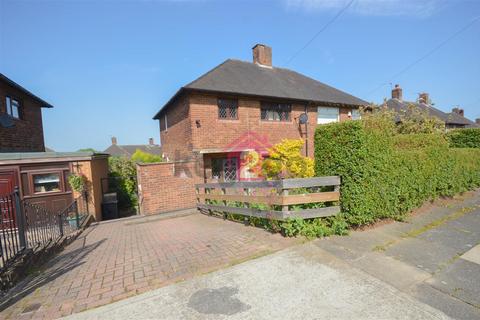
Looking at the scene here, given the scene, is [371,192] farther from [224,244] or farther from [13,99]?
[13,99]

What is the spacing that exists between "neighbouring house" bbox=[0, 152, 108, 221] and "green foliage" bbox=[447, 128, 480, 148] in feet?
60.3

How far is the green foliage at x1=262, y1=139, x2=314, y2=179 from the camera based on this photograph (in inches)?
341

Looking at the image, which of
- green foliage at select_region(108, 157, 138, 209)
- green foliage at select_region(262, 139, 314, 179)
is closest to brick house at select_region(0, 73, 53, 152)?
green foliage at select_region(108, 157, 138, 209)

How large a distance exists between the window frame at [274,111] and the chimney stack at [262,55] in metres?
4.90

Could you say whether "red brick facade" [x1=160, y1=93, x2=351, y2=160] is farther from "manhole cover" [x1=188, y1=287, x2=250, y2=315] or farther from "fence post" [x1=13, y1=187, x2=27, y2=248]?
"manhole cover" [x1=188, y1=287, x2=250, y2=315]

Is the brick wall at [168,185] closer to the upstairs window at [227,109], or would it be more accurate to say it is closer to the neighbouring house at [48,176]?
the neighbouring house at [48,176]

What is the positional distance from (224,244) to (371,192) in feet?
10.9

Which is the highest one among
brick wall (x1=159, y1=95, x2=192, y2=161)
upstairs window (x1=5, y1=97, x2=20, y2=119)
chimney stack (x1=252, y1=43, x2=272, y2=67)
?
chimney stack (x1=252, y1=43, x2=272, y2=67)

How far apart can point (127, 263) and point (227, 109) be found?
7928 millimetres

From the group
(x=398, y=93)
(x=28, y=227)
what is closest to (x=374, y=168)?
(x=28, y=227)

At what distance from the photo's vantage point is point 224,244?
4391 millimetres

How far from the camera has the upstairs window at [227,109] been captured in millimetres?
10258

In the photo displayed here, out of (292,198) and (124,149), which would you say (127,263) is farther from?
(124,149)

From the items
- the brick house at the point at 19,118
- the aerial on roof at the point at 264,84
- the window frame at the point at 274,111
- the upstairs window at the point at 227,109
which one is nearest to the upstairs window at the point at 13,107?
the brick house at the point at 19,118
